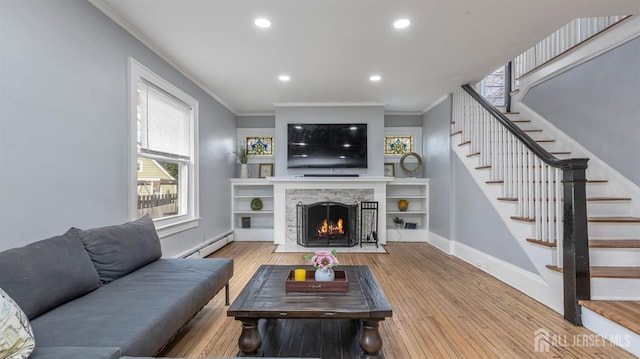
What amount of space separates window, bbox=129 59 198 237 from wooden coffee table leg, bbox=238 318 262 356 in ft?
5.87

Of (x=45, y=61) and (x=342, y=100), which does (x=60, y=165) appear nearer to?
(x=45, y=61)

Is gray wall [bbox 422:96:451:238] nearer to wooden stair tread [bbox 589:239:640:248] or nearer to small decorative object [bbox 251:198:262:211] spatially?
wooden stair tread [bbox 589:239:640:248]

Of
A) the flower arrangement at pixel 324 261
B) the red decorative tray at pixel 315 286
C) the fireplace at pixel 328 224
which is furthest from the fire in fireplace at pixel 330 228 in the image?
the red decorative tray at pixel 315 286

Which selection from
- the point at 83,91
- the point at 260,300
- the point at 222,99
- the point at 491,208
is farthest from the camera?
the point at 222,99

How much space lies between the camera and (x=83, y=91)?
2281mm

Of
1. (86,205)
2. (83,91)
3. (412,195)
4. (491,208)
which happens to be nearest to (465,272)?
(491,208)

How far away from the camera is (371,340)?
1.73 meters

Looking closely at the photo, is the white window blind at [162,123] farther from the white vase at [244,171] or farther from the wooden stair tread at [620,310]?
the wooden stair tread at [620,310]

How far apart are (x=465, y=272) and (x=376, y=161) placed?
244 centimetres

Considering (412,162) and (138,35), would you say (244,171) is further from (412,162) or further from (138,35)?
(412,162)

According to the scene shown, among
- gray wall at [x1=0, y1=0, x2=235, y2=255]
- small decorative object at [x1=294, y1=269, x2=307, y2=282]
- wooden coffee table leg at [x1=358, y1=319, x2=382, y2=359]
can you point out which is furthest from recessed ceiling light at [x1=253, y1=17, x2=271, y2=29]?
wooden coffee table leg at [x1=358, y1=319, x2=382, y2=359]

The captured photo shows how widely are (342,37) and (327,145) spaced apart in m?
2.58

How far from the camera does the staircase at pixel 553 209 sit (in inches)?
91.9

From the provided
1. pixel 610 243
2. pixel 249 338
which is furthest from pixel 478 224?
pixel 249 338
